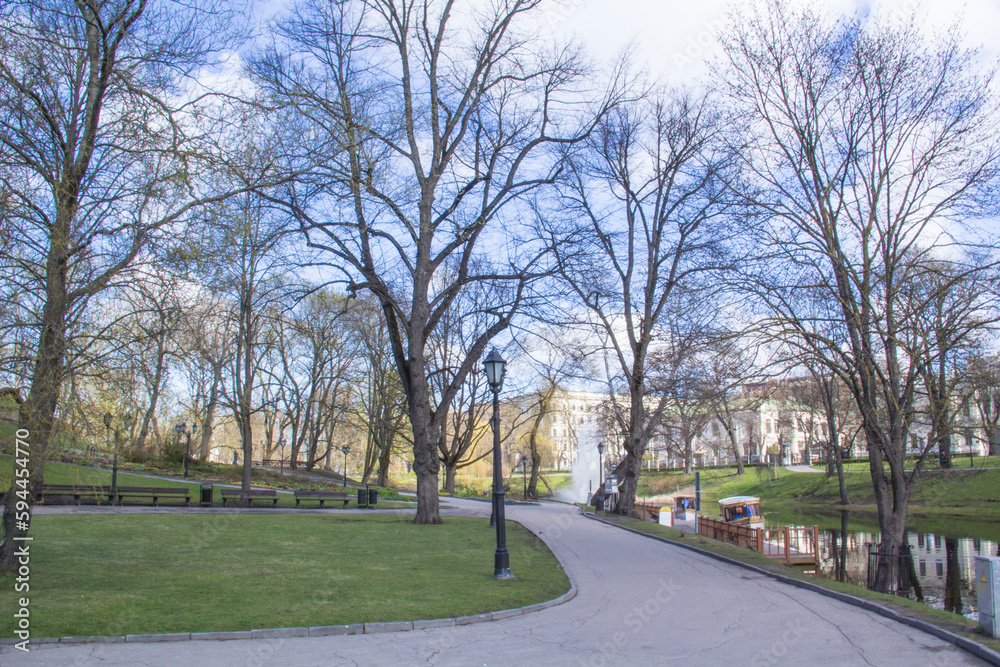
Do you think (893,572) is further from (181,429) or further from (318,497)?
(181,429)

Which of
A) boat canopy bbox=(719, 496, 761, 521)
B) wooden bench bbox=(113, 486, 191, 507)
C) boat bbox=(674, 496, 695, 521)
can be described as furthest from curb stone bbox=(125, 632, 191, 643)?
boat bbox=(674, 496, 695, 521)

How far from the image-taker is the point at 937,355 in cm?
1414

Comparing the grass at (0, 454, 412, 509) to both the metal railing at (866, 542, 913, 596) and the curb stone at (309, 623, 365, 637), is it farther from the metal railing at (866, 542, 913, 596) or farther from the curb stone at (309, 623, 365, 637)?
the metal railing at (866, 542, 913, 596)

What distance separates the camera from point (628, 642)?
738 cm

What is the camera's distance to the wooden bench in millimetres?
21769

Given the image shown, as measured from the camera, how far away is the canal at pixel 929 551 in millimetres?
15531

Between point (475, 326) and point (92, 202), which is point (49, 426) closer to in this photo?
point (92, 202)

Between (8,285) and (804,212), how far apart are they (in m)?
15.8

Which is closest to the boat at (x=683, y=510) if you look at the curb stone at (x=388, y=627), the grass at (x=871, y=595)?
the grass at (x=871, y=595)

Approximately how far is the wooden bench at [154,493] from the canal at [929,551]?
20.3 m

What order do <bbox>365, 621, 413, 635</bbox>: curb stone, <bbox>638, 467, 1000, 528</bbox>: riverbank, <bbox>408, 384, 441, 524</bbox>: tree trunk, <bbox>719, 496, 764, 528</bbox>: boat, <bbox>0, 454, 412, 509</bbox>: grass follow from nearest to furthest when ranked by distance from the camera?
1. <bbox>365, 621, 413, 635</bbox>: curb stone
2. <bbox>0, 454, 412, 509</bbox>: grass
3. <bbox>408, 384, 441, 524</bbox>: tree trunk
4. <bbox>719, 496, 764, 528</bbox>: boat
5. <bbox>638, 467, 1000, 528</bbox>: riverbank

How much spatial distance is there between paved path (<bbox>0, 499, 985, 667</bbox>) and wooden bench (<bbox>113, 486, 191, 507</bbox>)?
55.4 ft

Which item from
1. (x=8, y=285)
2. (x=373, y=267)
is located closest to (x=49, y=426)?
(x=8, y=285)

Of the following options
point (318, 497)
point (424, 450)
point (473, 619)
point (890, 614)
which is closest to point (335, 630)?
point (473, 619)
